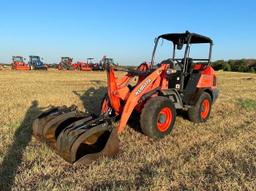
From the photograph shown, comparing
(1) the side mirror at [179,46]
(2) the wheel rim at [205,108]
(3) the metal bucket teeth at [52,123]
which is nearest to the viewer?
(3) the metal bucket teeth at [52,123]

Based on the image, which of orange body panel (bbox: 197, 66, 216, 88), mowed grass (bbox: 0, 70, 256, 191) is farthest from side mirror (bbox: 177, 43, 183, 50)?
mowed grass (bbox: 0, 70, 256, 191)

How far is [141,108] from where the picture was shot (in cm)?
635

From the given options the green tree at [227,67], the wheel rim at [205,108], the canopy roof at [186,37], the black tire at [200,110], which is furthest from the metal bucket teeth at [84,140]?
the green tree at [227,67]

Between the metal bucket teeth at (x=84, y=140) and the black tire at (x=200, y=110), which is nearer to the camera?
the metal bucket teeth at (x=84, y=140)

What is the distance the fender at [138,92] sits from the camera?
5766 millimetres

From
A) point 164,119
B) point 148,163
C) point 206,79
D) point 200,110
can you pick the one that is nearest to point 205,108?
point 200,110

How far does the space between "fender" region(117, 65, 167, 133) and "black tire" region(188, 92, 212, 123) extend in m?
1.22

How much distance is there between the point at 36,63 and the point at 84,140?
3618 cm

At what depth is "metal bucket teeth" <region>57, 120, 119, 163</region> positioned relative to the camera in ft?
15.1

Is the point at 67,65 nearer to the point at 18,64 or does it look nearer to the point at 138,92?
the point at 18,64

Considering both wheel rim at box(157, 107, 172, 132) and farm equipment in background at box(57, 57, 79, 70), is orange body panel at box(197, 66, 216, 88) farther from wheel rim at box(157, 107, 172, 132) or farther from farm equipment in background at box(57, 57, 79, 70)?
farm equipment in background at box(57, 57, 79, 70)

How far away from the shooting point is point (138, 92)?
6035mm

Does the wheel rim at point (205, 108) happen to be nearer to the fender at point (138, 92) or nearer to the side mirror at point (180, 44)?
the side mirror at point (180, 44)

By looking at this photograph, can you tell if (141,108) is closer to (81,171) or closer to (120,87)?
(120,87)
